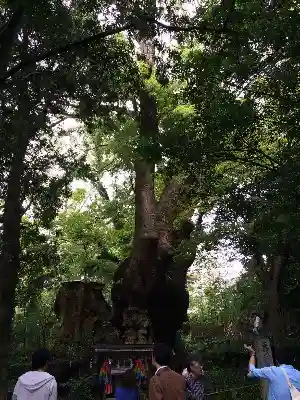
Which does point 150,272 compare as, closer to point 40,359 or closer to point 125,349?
point 125,349

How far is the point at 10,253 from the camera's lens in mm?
8742

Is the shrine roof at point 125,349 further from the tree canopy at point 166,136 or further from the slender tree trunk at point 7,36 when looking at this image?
the slender tree trunk at point 7,36

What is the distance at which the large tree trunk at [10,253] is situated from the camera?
835 centimetres

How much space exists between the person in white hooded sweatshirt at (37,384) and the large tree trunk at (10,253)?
4.86 m

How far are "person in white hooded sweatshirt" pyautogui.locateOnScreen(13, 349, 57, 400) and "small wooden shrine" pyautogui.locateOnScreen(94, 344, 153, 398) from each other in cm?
492

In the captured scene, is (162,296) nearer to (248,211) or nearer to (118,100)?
(248,211)

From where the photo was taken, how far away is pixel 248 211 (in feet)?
36.2

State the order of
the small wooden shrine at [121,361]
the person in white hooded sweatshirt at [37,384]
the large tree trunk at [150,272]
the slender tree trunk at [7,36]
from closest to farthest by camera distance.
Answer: the person in white hooded sweatshirt at [37,384] → the slender tree trunk at [7,36] → the small wooden shrine at [121,361] → the large tree trunk at [150,272]

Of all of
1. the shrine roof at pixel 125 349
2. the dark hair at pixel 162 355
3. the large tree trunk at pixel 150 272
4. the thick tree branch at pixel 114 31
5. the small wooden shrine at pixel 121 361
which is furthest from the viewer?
the large tree trunk at pixel 150 272

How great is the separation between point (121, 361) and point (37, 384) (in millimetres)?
5358

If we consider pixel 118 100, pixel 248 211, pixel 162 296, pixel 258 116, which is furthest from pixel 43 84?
pixel 162 296

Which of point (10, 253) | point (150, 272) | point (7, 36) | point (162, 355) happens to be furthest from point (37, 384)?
point (150, 272)

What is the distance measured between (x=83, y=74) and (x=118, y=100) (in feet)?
3.06

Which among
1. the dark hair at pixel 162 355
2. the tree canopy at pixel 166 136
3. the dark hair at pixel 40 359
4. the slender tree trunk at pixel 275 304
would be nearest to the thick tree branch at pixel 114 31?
the tree canopy at pixel 166 136
